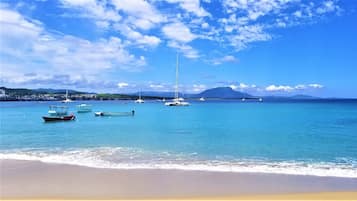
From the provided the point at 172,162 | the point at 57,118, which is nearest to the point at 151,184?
the point at 172,162

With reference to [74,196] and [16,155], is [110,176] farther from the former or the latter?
[16,155]

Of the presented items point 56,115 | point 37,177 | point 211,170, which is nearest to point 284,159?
point 211,170

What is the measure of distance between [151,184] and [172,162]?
139 inches

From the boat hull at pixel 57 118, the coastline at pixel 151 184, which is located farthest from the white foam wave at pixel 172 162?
the boat hull at pixel 57 118

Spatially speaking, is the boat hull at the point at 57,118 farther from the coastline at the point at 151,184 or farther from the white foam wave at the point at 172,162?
the coastline at the point at 151,184

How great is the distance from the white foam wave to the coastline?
2.55ft

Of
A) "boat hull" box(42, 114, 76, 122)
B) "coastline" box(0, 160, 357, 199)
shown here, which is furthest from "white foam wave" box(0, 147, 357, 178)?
"boat hull" box(42, 114, 76, 122)

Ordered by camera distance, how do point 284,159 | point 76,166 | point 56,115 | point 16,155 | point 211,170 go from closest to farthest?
1. point 211,170
2. point 76,166
3. point 284,159
4. point 16,155
5. point 56,115

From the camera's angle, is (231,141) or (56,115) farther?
(56,115)

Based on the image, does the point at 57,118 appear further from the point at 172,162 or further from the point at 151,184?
the point at 151,184

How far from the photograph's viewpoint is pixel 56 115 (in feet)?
144

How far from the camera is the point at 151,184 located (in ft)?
32.3

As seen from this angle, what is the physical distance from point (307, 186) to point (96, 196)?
234 inches

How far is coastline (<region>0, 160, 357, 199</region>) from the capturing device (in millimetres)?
8727
